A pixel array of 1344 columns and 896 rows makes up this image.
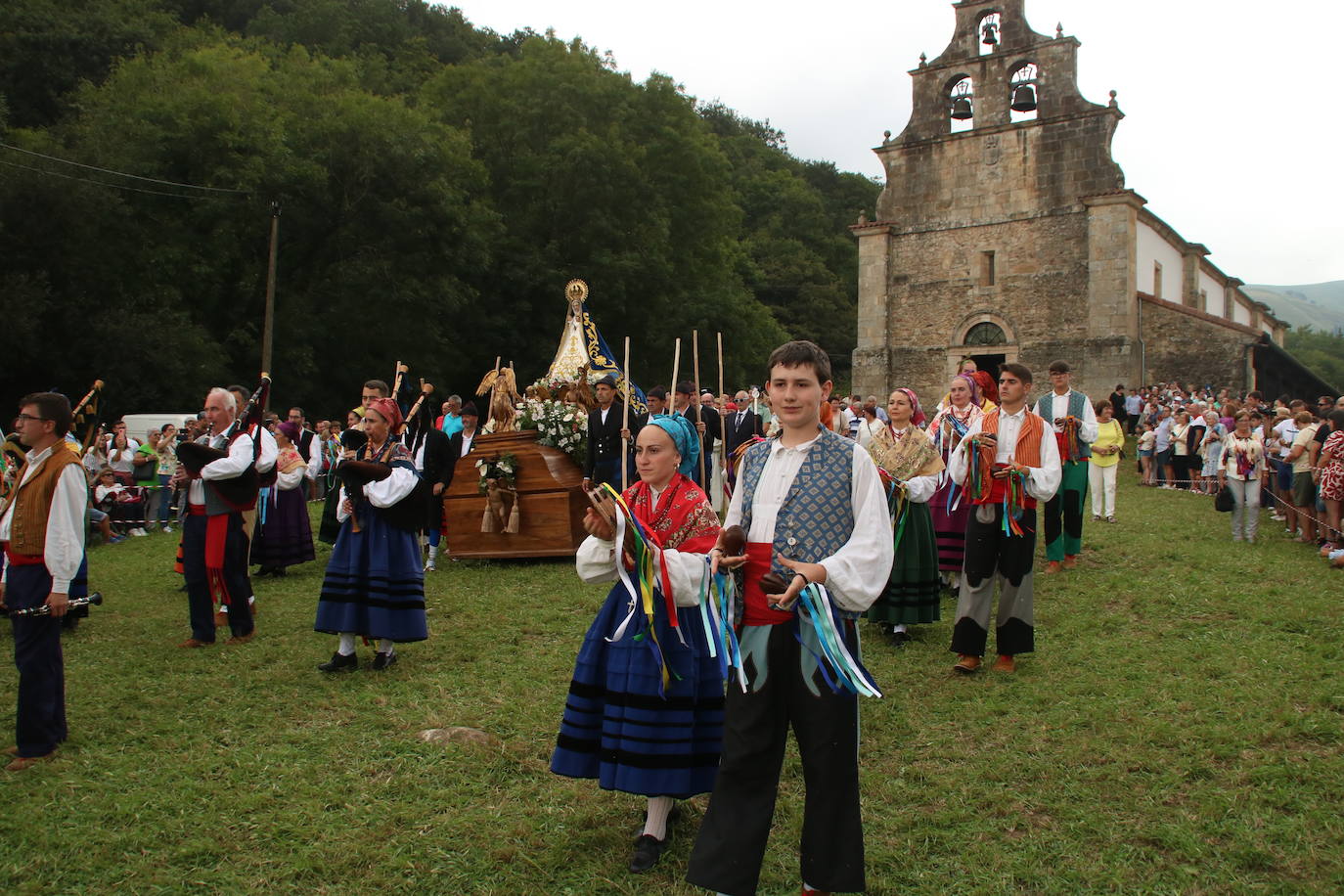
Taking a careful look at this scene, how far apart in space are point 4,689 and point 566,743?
4.39 meters

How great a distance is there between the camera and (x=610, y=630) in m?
4.10

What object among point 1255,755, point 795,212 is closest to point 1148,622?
point 1255,755

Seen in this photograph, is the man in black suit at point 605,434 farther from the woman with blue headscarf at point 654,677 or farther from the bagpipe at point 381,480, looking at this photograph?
the woman with blue headscarf at point 654,677

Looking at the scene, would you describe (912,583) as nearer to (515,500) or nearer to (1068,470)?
(1068,470)

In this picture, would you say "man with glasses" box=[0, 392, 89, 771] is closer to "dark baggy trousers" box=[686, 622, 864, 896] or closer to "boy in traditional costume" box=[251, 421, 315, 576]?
"dark baggy trousers" box=[686, 622, 864, 896]

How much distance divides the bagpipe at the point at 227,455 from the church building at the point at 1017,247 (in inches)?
973

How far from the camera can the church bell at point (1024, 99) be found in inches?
1123

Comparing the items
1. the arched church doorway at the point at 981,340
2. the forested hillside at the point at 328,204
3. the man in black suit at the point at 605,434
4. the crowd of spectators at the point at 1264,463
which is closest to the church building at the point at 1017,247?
the arched church doorway at the point at 981,340

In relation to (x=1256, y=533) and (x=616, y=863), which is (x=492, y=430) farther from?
(x=1256, y=533)

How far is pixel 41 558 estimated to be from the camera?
5043mm

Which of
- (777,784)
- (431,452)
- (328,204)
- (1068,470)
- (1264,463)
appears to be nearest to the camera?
(777,784)

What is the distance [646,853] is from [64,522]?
3.38 meters

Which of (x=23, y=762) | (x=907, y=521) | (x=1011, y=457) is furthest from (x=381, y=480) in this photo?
(x=1011, y=457)

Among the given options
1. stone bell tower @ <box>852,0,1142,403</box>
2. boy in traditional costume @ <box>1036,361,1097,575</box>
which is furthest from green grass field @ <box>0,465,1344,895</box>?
stone bell tower @ <box>852,0,1142,403</box>
